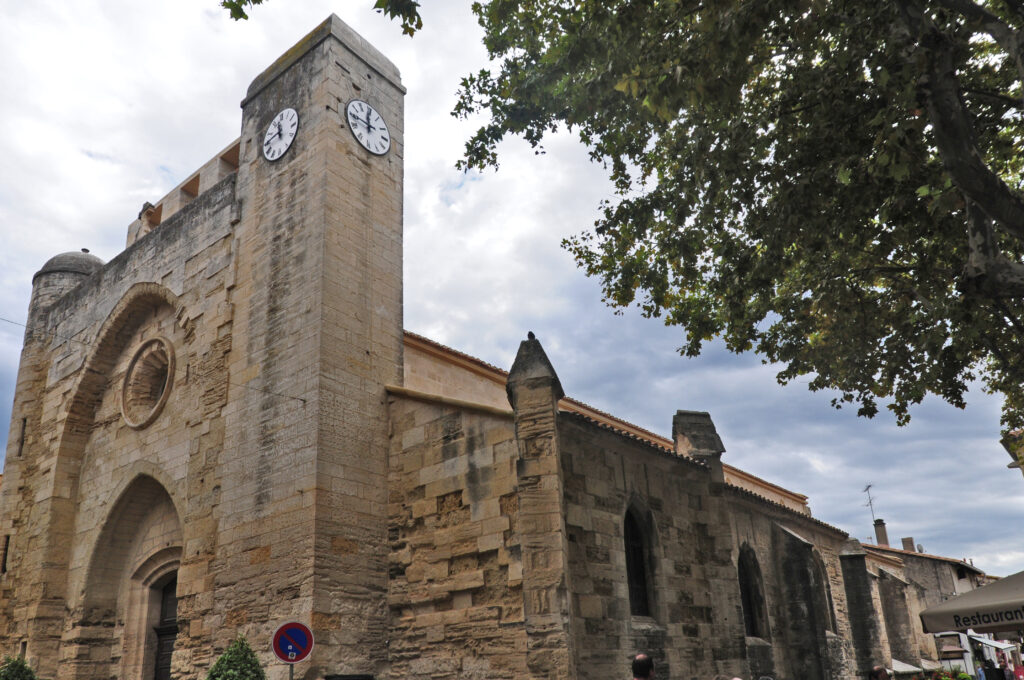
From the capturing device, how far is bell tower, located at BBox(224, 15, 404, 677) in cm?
1066

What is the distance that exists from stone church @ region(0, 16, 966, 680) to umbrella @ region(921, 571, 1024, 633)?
12.4 feet

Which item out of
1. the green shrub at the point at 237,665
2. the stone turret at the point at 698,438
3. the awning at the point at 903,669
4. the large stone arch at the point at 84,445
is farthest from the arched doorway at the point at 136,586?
the awning at the point at 903,669

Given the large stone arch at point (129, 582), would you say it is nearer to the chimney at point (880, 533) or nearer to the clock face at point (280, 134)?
the clock face at point (280, 134)

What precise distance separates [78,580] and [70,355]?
534 centimetres

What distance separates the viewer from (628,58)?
823 centimetres

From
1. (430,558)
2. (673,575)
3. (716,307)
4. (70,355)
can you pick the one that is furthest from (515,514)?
(70,355)

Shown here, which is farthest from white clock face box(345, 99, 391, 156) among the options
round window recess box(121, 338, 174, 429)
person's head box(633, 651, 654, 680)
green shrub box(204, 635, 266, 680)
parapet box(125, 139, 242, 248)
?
person's head box(633, 651, 654, 680)

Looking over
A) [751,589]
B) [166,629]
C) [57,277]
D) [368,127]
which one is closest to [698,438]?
[751,589]

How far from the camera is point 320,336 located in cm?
1158

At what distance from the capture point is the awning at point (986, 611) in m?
7.58

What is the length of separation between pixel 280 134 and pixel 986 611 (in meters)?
12.4

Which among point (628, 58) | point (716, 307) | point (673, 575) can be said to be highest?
point (628, 58)

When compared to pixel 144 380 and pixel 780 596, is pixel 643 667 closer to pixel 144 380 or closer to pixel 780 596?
pixel 780 596

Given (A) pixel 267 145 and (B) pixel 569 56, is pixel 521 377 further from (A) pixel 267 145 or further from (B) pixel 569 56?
(A) pixel 267 145
